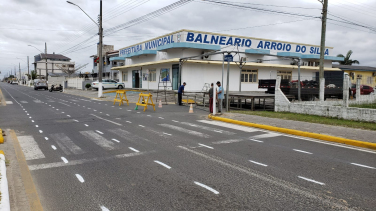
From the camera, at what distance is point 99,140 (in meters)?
8.79

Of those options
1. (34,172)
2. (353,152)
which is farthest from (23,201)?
(353,152)

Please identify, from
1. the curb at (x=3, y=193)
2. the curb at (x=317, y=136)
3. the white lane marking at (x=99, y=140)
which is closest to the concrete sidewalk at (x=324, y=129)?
the curb at (x=317, y=136)

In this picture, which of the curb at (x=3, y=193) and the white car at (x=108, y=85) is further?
the white car at (x=108, y=85)

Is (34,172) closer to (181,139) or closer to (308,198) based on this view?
(181,139)

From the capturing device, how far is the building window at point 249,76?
34772 mm

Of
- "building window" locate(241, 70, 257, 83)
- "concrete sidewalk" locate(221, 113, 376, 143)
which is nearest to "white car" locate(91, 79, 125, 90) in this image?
"building window" locate(241, 70, 257, 83)

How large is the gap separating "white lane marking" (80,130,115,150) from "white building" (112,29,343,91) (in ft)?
52.7

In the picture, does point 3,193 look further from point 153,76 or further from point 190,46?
point 153,76

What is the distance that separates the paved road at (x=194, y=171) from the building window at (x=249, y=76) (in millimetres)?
25338

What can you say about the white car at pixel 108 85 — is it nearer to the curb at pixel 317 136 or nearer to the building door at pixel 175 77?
the building door at pixel 175 77

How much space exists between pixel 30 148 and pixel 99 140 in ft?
6.10

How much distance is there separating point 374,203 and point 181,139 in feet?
18.3

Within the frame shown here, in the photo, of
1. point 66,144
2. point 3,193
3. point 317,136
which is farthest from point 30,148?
point 317,136

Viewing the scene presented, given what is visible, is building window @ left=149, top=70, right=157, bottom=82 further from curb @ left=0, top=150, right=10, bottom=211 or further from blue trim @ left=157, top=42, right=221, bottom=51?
curb @ left=0, top=150, right=10, bottom=211
